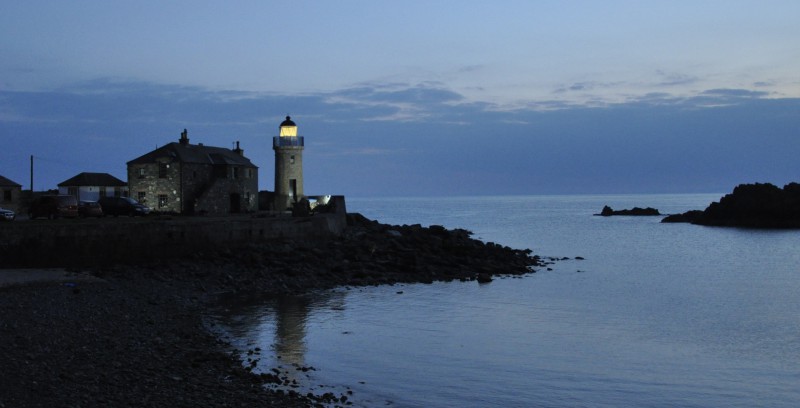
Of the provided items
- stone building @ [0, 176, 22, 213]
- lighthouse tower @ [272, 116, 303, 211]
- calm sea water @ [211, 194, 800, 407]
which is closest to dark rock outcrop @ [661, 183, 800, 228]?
calm sea water @ [211, 194, 800, 407]

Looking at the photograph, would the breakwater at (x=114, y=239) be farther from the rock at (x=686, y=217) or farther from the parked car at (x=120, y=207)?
the rock at (x=686, y=217)

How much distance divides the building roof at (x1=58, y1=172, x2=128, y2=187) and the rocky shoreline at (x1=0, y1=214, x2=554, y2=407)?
77.5ft

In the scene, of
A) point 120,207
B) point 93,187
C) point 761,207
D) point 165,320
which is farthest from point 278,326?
point 761,207

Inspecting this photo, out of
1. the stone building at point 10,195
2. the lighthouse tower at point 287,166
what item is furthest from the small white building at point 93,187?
the lighthouse tower at point 287,166

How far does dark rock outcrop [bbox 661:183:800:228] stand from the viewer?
77062 mm

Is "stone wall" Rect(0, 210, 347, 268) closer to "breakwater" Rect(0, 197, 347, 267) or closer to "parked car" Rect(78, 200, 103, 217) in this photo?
"breakwater" Rect(0, 197, 347, 267)

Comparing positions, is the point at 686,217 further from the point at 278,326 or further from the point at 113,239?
the point at 278,326

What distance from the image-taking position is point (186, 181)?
43.5 metres

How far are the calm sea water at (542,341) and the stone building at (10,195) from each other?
91.5ft

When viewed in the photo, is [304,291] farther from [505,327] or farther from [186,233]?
[505,327]

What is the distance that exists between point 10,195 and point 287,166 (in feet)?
58.6

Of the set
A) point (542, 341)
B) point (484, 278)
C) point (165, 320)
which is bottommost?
point (542, 341)

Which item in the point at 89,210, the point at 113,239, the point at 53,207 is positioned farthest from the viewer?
the point at 89,210

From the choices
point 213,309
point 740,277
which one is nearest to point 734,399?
point 213,309
